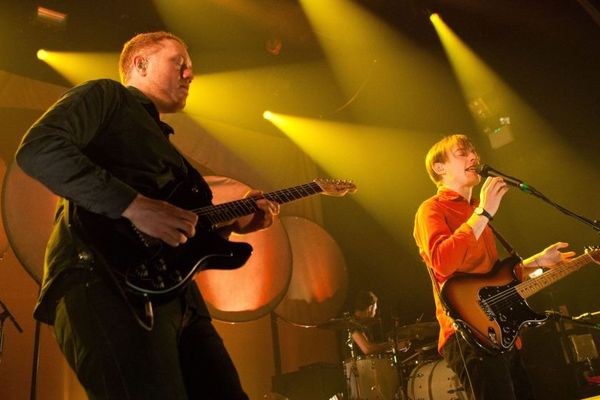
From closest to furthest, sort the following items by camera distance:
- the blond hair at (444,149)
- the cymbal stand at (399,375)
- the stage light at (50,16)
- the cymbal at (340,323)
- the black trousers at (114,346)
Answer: the black trousers at (114,346) → the blond hair at (444,149) → the stage light at (50,16) → the cymbal stand at (399,375) → the cymbal at (340,323)

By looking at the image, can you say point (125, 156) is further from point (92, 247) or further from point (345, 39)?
point (345, 39)

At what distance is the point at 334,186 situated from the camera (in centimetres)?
339

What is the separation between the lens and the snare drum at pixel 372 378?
6219mm

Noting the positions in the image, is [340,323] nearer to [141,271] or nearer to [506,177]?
[506,177]

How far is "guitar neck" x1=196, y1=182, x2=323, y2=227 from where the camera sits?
209 cm

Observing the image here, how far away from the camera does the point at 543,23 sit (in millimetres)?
6066

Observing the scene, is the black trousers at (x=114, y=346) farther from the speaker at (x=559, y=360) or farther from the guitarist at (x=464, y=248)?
the speaker at (x=559, y=360)

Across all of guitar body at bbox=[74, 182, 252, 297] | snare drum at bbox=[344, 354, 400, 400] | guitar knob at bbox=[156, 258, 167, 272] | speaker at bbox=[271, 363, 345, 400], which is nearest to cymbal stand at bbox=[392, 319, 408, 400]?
snare drum at bbox=[344, 354, 400, 400]

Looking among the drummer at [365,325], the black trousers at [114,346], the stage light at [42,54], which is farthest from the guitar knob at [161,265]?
the drummer at [365,325]

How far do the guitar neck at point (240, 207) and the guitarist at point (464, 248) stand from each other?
74 centimetres

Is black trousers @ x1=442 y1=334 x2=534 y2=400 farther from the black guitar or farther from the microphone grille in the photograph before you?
the black guitar

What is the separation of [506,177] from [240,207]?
168 centimetres

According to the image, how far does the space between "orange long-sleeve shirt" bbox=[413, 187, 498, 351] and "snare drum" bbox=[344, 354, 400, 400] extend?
11.2 feet

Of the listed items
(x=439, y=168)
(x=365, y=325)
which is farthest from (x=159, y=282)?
(x=365, y=325)
